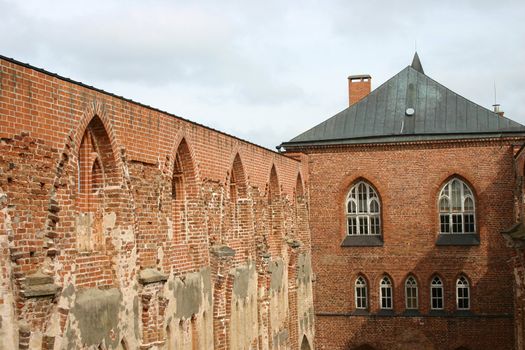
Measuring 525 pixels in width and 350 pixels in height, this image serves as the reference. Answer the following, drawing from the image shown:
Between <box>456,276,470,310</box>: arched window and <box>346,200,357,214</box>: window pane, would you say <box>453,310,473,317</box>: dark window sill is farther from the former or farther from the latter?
<box>346,200,357,214</box>: window pane

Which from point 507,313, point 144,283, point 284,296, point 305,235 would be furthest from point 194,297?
point 507,313

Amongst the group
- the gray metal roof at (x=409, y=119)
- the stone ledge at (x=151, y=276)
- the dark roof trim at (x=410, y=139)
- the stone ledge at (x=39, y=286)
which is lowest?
the stone ledge at (x=151, y=276)

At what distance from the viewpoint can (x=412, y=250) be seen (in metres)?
26.2

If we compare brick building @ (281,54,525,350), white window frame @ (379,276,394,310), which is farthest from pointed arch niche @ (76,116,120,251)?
white window frame @ (379,276,394,310)

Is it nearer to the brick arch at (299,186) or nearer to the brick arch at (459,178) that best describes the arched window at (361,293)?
the brick arch at (299,186)

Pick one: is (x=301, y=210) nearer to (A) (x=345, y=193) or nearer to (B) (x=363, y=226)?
(A) (x=345, y=193)

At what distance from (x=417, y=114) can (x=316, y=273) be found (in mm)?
6735

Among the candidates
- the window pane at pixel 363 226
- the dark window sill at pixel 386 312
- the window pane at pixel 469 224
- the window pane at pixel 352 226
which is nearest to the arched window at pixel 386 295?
the dark window sill at pixel 386 312

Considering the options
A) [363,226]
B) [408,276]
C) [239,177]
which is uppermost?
[239,177]

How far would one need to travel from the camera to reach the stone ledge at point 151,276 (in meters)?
12.5

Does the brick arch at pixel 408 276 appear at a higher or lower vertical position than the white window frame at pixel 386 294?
higher

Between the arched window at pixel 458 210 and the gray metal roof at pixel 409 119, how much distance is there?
1.75m

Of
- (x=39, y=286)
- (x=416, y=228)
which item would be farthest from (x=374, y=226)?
(x=39, y=286)

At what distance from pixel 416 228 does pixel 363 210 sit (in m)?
1.95
